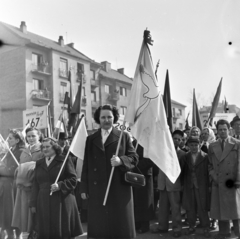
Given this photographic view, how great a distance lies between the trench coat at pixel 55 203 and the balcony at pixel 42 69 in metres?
27.8

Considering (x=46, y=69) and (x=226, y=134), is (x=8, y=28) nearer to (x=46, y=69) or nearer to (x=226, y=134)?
(x=46, y=69)

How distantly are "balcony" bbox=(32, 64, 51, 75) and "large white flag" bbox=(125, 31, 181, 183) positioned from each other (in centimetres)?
2794

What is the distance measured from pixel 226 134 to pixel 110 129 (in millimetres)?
2293

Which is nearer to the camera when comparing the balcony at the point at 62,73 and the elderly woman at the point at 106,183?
the elderly woman at the point at 106,183

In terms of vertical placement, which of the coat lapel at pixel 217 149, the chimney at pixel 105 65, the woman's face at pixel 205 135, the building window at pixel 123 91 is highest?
the chimney at pixel 105 65

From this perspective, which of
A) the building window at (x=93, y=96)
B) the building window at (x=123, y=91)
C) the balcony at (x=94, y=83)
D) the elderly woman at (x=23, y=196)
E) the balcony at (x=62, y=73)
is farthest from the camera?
the building window at (x=123, y=91)

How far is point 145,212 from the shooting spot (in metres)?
6.08

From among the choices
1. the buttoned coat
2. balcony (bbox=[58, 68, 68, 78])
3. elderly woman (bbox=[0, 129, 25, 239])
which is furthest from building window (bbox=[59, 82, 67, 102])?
the buttoned coat

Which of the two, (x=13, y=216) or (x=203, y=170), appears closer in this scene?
(x=13, y=216)

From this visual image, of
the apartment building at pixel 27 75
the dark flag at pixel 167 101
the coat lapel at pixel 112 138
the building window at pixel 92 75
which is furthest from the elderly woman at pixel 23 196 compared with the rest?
the building window at pixel 92 75

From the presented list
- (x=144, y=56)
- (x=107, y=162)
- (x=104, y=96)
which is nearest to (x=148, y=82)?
(x=144, y=56)

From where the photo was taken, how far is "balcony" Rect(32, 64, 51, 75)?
31.4 metres

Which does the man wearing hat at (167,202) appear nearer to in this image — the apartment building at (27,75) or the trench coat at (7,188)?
the trench coat at (7,188)

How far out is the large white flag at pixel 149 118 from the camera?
171 inches
